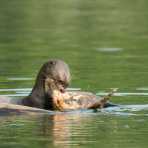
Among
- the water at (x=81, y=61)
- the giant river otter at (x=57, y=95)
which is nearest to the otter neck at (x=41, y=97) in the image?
the giant river otter at (x=57, y=95)

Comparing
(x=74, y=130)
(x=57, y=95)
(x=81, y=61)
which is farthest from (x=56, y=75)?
(x=81, y=61)

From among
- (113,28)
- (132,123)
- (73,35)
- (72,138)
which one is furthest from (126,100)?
(113,28)

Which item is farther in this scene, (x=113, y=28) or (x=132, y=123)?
(x=113, y=28)

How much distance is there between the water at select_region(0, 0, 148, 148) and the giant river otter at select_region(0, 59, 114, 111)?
251mm

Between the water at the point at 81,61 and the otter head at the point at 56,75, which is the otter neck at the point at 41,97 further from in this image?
the water at the point at 81,61

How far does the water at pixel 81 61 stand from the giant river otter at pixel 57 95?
251mm

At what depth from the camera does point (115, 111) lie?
44.1ft

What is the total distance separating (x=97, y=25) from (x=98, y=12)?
3543mm

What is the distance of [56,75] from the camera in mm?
13641

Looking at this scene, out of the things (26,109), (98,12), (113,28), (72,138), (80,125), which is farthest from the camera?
(98,12)

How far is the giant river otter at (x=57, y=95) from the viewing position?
13594mm

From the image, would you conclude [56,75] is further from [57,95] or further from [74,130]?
[74,130]

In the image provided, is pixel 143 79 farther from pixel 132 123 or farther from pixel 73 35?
pixel 73 35

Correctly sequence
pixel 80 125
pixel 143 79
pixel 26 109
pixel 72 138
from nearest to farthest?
1. pixel 72 138
2. pixel 80 125
3. pixel 26 109
4. pixel 143 79
